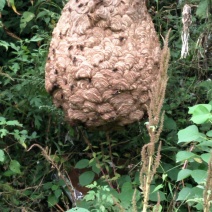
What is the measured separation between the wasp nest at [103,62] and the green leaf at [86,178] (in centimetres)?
45

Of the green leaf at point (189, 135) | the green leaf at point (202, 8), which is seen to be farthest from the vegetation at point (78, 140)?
the green leaf at point (189, 135)

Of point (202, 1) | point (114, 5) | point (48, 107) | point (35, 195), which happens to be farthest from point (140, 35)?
point (35, 195)

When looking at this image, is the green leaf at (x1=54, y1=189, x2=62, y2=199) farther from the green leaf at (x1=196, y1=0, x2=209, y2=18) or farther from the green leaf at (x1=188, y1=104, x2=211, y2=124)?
the green leaf at (x1=196, y1=0, x2=209, y2=18)

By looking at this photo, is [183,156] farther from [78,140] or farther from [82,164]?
[78,140]

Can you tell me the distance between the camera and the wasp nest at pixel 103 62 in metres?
2.16

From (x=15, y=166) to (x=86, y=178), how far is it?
1.24ft

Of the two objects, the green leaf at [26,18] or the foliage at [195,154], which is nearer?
the foliage at [195,154]

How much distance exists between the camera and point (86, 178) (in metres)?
2.60

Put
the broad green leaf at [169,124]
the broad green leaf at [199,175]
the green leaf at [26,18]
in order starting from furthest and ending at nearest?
the green leaf at [26,18] < the broad green leaf at [169,124] < the broad green leaf at [199,175]

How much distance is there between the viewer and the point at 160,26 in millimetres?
3008

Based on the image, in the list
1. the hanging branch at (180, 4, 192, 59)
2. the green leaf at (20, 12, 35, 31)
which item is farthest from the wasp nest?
the green leaf at (20, 12, 35, 31)

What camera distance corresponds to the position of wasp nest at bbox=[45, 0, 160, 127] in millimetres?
2156

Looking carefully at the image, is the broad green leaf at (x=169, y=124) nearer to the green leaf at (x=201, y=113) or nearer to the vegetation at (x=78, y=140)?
the vegetation at (x=78, y=140)

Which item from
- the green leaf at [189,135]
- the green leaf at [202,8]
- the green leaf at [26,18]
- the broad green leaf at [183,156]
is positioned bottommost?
the broad green leaf at [183,156]
